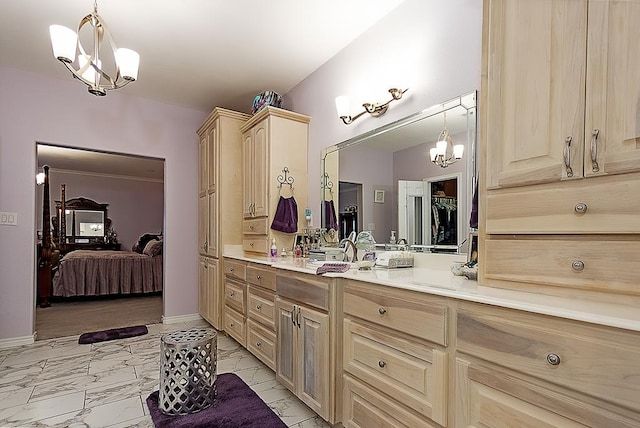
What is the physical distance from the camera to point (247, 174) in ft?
11.6

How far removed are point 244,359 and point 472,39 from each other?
279cm

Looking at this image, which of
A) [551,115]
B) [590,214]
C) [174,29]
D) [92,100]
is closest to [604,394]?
[590,214]

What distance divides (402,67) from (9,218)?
3.74 meters

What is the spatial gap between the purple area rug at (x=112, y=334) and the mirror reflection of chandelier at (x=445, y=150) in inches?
132

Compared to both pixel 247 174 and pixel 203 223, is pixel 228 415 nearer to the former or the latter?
pixel 247 174

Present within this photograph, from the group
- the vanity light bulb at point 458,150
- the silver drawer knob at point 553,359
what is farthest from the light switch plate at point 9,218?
the silver drawer knob at point 553,359

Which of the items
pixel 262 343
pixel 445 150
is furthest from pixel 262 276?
pixel 445 150

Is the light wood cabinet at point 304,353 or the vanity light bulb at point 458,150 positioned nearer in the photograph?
the light wood cabinet at point 304,353

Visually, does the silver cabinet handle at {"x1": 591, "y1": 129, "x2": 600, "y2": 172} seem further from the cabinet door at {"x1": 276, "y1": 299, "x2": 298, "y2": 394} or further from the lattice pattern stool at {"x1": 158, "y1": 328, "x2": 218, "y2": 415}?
the lattice pattern stool at {"x1": 158, "y1": 328, "x2": 218, "y2": 415}

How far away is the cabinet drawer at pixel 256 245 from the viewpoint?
3.21 m

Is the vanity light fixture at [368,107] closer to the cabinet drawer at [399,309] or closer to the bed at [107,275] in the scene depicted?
the cabinet drawer at [399,309]

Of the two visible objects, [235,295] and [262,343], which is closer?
[262,343]

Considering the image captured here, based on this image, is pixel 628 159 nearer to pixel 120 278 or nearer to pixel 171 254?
pixel 171 254

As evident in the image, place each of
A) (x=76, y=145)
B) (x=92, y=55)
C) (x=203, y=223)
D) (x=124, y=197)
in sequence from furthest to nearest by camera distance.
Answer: (x=124, y=197)
(x=203, y=223)
(x=76, y=145)
(x=92, y=55)
